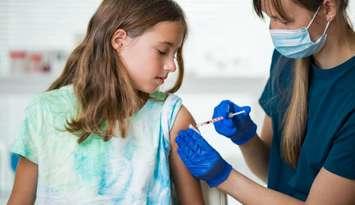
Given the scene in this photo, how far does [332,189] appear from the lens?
4.22ft

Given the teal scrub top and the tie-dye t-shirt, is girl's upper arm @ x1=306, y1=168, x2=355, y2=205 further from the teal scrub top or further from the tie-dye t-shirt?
the tie-dye t-shirt

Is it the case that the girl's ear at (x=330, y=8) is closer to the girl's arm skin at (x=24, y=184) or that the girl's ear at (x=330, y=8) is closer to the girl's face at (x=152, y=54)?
the girl's face at (x=152, y=54)

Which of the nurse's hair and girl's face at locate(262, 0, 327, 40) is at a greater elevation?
girl's face at locate(262, 0, 327, 40)

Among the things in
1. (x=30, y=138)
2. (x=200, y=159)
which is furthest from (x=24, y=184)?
(x=200, y=159)

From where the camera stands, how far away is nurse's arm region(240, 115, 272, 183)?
165 cm

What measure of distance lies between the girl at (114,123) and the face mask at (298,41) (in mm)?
263

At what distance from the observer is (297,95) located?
149cm

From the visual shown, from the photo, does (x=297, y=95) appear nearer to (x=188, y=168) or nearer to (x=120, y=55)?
(x=188, y=168)

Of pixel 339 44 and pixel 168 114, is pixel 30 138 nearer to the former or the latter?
pixel 168 114

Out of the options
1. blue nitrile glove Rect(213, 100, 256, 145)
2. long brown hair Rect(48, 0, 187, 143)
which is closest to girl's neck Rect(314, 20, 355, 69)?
blue nitrile glove Rect(213, 100, 256, 145)

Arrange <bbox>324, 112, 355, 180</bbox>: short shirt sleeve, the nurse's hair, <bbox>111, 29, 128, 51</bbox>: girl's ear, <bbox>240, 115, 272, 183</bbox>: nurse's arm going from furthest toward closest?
1. <bbox>240, 115, 272, 183</bbox>: nurse's arm
2. the nurse's hair
3. <bbox>111, 29, 128, 51</bbox>: girl's ear
4. <bbox>324, 112, 355, 180</bbox>: short shirt sleeve

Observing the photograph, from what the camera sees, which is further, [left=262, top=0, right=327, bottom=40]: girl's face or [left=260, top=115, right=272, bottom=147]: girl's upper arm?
[left=260, top=115, right=272, bottom=147]: girl's upper arm

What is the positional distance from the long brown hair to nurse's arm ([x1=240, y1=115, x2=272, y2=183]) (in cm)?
43

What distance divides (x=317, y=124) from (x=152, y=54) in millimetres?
498
